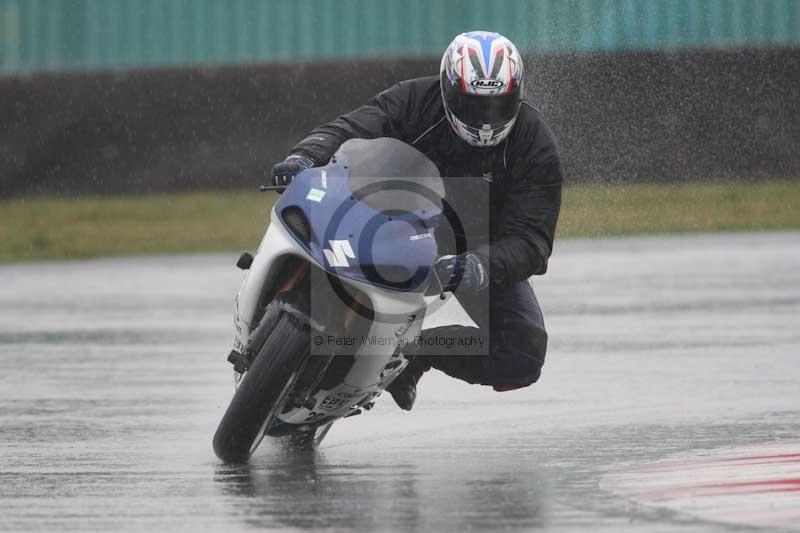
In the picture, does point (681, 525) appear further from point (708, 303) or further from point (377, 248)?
point (708, 303)

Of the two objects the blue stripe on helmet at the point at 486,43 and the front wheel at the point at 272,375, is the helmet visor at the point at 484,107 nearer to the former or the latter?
the blue stripe on helmet at the point at 486,43

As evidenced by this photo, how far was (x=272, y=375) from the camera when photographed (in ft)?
20.7

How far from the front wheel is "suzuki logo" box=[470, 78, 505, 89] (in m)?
1.18

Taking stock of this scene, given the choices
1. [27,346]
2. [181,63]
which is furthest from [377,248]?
[181,63]

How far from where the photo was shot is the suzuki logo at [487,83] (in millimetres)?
6719

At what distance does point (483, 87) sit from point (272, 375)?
4.54 ft

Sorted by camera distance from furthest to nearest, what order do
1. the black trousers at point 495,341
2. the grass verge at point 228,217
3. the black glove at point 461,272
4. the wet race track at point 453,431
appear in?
the grass verge at point 228,217 < the black trousers at point 495,341 < the black glove at point 461,272 < the wet race track at point 453,431

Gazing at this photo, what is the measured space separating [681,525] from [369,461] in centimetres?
172

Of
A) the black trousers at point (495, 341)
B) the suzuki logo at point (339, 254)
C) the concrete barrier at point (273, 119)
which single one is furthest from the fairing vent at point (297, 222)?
the concrete barrier at point (273, 119)

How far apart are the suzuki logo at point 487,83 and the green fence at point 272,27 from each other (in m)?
14.0

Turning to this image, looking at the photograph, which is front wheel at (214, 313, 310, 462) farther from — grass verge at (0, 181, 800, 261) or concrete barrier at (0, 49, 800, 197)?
concrete barrier at (0, 49, 800, 197)

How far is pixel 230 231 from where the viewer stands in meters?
18.6

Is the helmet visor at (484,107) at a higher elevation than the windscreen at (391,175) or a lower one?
higher

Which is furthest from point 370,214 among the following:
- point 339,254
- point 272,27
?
point 272,27
